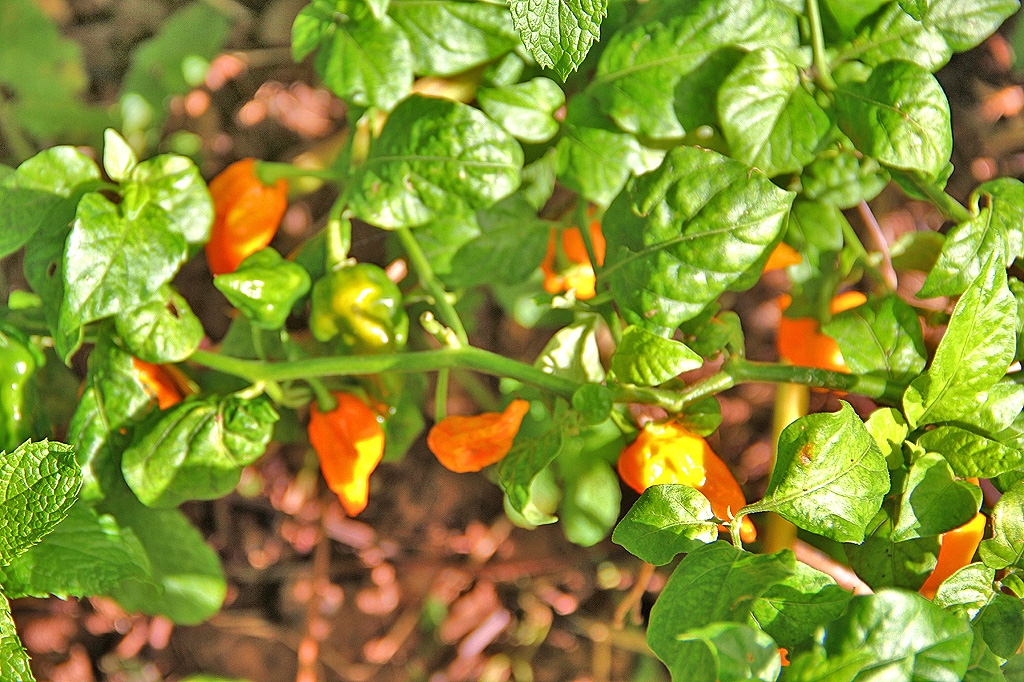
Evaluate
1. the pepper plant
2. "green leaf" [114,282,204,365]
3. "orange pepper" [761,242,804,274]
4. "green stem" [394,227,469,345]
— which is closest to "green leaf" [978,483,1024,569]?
the pepper plant

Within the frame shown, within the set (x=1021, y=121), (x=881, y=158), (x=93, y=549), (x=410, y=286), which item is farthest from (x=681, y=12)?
(x=93, y=549)

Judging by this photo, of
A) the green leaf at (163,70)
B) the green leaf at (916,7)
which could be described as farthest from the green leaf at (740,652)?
the green leaf at (163,70)

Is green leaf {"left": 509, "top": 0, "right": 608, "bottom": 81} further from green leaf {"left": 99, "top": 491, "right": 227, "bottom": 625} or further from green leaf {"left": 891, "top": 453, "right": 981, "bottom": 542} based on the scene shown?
green leaf {"left": 99, "top": 491, "right": 227, "bottom": 625}

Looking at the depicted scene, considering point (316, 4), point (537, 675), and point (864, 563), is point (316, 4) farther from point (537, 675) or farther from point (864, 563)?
point (537, 675)

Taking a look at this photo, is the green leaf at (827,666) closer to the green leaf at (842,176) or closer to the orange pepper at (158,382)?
the green leaf at (842,176)

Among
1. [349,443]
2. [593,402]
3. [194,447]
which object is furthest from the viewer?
[349,443]

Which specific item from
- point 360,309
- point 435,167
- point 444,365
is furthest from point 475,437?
point 435,167

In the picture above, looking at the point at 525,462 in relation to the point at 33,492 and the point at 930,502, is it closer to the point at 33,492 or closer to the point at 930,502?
the point at 930,502
